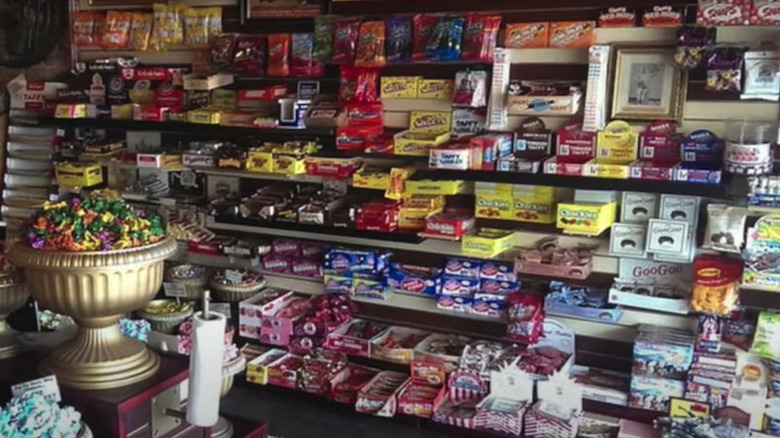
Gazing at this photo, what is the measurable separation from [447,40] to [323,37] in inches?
25.0

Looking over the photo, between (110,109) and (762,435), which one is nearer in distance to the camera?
(762,435)

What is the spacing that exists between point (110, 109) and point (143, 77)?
0.92ft

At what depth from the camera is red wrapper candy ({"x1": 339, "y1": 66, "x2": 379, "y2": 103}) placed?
3.51 metres

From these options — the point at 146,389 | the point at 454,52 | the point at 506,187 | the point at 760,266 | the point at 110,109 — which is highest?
the point at 454,52

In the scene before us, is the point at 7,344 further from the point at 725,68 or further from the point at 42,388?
the point at 725,68

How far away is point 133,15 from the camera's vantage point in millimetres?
4055

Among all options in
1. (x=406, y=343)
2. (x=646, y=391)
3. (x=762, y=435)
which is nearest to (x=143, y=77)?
(x=406, y=343)

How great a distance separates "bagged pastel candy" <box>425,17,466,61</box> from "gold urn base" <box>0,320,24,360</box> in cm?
190

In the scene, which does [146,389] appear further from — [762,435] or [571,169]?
[762,435]

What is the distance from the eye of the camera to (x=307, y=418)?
364cm

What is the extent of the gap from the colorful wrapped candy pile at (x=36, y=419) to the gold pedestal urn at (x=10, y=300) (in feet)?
1.53

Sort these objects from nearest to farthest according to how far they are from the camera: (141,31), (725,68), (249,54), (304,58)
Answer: (725,68), (304,58), (249,54), (141,31)

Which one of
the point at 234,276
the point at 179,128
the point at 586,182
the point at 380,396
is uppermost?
the point at 179,128

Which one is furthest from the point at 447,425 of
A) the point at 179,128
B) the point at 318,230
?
the point at 179,128
